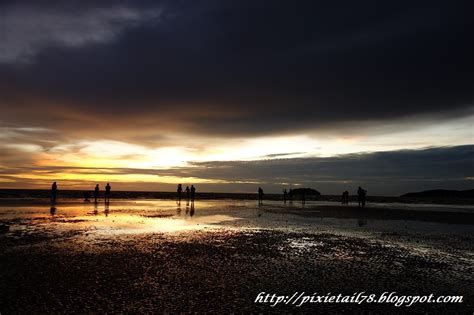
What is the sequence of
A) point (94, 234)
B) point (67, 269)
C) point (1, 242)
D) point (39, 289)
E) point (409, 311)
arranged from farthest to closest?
point (94, 234), point (1, 242), point (67, 269), point (39, 289), point (409, 311)

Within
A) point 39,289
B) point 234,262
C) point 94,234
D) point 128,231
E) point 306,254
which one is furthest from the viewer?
point 128,231

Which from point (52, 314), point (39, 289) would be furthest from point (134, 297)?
point (39, 289)

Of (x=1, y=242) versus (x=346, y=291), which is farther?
(x=1, y=242)

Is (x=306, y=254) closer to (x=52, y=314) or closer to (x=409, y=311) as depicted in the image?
(x=409, y=311)

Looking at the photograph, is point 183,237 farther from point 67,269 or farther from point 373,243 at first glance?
point 373,243

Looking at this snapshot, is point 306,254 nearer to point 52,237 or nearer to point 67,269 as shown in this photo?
point 67,269

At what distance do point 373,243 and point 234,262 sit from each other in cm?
996

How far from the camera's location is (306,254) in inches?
655

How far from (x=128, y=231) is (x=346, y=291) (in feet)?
53.2

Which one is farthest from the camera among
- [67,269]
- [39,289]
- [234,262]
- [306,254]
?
[306,254]

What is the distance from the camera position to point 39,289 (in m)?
10.5

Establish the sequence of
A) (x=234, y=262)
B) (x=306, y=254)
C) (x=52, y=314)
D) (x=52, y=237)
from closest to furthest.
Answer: (x=52, y=314)
(x=234, y=262)
(x=306, y=254)
(x=52, y=237)

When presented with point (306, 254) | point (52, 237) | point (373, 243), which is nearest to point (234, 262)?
point (306, 254)

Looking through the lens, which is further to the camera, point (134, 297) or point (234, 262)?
point (234, 262)
